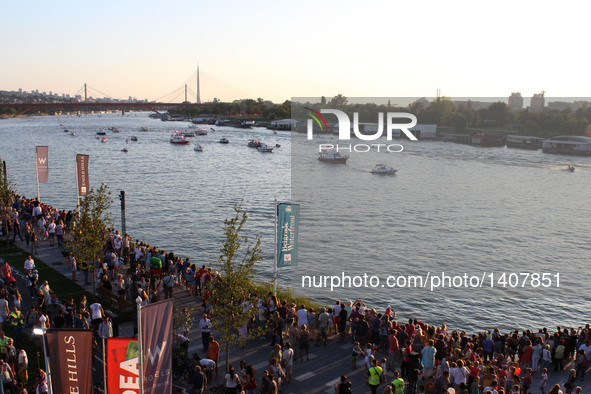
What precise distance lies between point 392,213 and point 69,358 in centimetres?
4210

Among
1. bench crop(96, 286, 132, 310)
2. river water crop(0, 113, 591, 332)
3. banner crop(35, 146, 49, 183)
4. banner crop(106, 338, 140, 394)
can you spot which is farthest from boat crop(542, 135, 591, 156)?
banner crop(106, 338, 140, 394)

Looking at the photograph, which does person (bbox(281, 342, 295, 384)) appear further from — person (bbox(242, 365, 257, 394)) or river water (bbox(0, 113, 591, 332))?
river water (bbox(0, 113, 591, 332))

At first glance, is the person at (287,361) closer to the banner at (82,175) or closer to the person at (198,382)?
the person at (198,382)

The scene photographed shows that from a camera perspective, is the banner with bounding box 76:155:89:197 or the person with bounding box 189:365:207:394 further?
the banner with bounding box 76:155:89:197

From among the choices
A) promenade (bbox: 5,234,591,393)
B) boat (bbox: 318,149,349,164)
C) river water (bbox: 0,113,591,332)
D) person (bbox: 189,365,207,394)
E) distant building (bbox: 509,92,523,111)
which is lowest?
river water (bbox: 0,113,591,332)

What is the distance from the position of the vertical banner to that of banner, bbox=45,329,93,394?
78 centimetres

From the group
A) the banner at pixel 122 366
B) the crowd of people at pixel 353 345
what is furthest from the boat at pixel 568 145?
the banner at pixel 122 366

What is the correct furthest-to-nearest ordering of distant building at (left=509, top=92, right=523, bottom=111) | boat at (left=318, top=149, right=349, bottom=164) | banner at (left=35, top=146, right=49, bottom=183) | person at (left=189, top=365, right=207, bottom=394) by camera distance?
distant building at (left=509, top=92, right=523, bottom=111) < boat at (left=318, top=149, right=349, bottom=164) < banner at (left=35, top=146, right=49, bottom=183) < person at (left=189, top=365, right=207, bottom=394)

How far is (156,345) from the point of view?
8.09 m

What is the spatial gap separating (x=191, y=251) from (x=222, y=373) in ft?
63.9

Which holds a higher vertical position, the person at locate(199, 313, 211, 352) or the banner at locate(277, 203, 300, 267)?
the banner at locate(277, 203, 300, 267)

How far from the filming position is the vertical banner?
311 inches

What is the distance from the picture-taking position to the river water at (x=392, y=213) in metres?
26.0

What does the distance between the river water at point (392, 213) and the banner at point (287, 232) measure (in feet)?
29.5
